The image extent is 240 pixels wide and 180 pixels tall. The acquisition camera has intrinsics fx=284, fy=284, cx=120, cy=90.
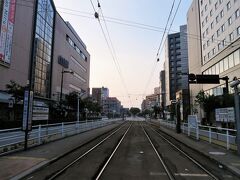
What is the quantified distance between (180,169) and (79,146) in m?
8.41

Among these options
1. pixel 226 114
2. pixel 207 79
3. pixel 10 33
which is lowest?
pixel 226 114

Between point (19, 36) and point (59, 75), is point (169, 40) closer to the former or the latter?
point (59, 75)

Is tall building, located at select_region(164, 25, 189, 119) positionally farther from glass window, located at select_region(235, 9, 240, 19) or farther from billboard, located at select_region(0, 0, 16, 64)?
billboard, located at select_region(0, 0, 16, 64)

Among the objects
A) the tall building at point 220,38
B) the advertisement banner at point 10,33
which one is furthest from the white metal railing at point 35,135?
the tall building at point 220,38

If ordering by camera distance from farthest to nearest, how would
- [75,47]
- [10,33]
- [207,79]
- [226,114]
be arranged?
[75,47] < [10,33] < [207,79] < [226,114]

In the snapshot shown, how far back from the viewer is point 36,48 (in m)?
51.3

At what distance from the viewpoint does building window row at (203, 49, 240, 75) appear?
45125 mm

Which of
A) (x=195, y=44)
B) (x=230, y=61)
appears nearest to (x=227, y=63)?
(x=230, y=61)

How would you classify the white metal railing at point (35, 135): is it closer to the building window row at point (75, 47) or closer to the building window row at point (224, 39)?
the building window row at point (224, 39)

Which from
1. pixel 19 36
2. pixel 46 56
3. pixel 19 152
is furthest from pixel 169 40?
pixel 19 152

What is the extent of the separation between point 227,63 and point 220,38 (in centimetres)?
746

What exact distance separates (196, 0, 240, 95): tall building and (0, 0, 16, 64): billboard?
34.3 m

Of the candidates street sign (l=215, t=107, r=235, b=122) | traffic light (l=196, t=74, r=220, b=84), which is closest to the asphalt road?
street sign (l=215, t=107, r=235, b=122)

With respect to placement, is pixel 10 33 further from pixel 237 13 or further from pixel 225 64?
pixel 225 64
